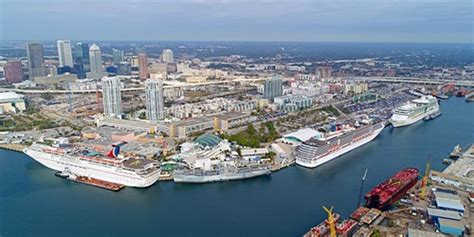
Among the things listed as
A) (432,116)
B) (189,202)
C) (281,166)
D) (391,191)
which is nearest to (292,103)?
(432,116)

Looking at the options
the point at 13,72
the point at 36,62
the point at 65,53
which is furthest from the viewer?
the point at 65,53

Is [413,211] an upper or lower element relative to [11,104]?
lower

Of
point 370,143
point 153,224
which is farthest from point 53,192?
point 370,143

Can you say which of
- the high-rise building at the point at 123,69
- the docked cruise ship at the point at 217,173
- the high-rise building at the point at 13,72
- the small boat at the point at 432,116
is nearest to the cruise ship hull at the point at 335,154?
the docked cruise ship at the point at 217,173

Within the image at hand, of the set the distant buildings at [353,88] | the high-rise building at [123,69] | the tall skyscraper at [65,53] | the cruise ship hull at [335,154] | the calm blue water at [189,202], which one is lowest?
the calm blue water at [189,202]

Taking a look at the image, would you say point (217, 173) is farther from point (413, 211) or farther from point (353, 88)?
point (353, 88)

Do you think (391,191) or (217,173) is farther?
(217,173)

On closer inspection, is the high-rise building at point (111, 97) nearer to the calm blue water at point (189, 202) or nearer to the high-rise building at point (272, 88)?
the calm blue water at point (189, 202)
